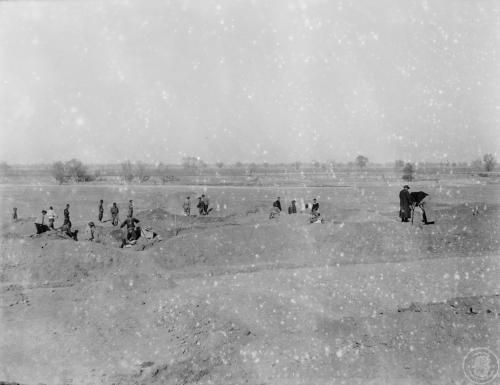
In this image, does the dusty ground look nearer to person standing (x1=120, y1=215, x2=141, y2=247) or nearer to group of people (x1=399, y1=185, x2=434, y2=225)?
person standing (x1=120, y1=215, x2=141, y2=247)

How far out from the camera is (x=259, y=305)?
32.8ft

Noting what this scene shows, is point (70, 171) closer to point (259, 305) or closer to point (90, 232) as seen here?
point (90, 232)

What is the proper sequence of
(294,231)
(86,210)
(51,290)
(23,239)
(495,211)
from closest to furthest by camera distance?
(51,290), (23,239), (294,231), (495,211), (86,210)

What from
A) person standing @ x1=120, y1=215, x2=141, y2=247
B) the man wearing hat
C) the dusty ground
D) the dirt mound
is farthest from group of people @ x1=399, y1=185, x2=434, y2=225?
the man wearing hat

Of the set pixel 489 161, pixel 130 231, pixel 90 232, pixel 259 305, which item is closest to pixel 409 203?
pixel 259 305

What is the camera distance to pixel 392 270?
13062mm

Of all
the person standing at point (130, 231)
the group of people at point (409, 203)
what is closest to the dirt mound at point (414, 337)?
the group of people at point (409, 203)

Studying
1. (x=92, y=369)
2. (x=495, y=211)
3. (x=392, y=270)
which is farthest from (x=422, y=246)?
(x=92, y=369)

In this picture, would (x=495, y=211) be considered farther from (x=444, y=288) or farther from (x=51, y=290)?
(x=51, y=290)

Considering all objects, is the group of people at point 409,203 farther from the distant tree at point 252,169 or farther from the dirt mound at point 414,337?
the distant tree at point 252,169

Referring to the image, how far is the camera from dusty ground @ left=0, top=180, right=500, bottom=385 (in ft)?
25.1

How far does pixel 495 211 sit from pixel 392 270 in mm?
9134

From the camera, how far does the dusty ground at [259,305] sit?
7656mm

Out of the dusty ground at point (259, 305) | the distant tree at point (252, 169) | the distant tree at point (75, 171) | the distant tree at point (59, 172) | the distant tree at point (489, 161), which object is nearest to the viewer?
the dusty ground at point (259, 305)
